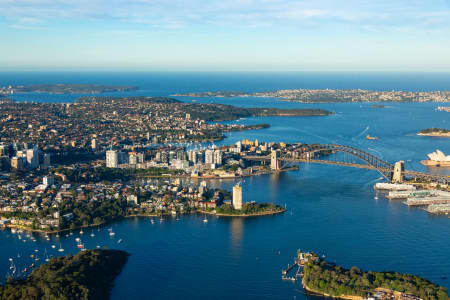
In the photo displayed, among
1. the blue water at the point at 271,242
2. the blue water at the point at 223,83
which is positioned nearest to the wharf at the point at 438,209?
the blue water at the point at 271,242

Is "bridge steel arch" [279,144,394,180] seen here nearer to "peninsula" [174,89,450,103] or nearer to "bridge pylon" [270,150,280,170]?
"bridge pylon" [270,150,280,170]

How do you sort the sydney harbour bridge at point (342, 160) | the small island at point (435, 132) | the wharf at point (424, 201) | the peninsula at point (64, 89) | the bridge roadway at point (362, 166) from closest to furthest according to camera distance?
1. the wharf at point (424, 201)
2. the bridge roadway at point (362, 166)
3. the sydney harbour bridge at point (342, 160)
4. the small island at point (435, 132)
5. the peninsula at point (64, 89)

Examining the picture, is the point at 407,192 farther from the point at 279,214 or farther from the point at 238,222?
the point at 238,222

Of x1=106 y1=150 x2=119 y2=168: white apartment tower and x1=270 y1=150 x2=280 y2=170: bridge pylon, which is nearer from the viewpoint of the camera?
x1=270 y1=150 x2=280 y2=170: bridge pylon

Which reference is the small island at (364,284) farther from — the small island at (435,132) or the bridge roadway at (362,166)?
the small island at (435,132)

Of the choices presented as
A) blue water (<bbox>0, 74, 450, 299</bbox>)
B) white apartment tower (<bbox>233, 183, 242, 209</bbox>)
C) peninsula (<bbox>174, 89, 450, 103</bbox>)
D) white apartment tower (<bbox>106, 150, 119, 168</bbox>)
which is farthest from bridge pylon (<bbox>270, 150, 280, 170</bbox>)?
peninsula (<bbox>174, 89, 450, 103</bbox>)

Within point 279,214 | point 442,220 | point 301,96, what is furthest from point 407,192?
point 301,96

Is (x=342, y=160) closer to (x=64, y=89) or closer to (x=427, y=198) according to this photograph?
(x=427, y=198)
